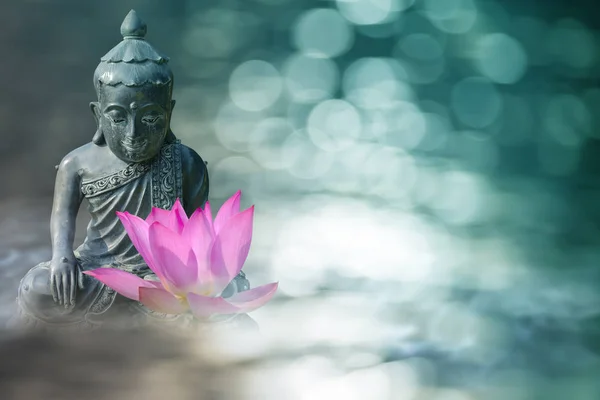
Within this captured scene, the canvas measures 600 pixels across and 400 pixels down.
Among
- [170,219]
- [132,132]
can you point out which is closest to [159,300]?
[170,219]

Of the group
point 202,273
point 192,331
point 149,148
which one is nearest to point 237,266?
point 202,273

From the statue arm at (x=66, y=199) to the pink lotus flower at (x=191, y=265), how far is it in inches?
22.8

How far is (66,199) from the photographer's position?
5.29 ft

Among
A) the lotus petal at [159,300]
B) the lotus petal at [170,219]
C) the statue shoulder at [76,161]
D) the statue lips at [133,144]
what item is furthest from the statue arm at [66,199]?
the lotus petal at [159,300]

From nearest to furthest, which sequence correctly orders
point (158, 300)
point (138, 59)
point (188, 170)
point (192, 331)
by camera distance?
1. point (158, 300)
2. point (192, 331)
3. point (138, 59)
4. point (188, 170)

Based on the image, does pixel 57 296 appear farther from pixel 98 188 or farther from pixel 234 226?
pixel 234 226

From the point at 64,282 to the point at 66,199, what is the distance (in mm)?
161

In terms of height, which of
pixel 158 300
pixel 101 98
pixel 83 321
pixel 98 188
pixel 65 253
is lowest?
pixel 158 300

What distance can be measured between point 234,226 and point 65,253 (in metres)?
0.62

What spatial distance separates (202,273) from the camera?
99 centimetres

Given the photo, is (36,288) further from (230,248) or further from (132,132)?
(230,248)

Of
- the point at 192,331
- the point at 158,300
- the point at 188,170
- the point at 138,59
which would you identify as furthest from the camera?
the point at 188,170

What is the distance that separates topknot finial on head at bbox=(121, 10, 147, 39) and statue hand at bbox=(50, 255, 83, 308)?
1.22ft

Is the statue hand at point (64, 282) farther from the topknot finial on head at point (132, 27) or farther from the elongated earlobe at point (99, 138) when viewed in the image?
the topknot finial on head at point (132, 27)
